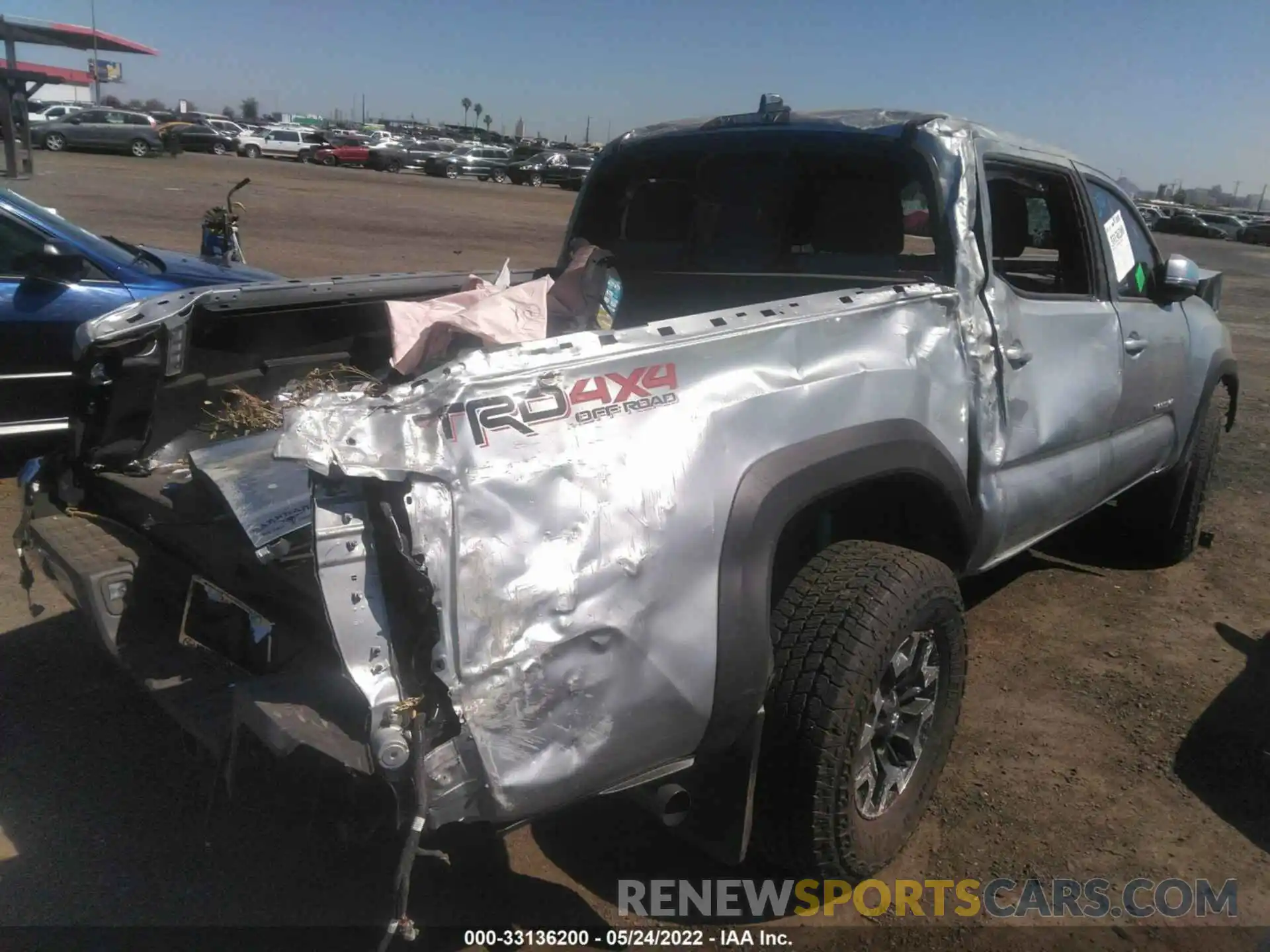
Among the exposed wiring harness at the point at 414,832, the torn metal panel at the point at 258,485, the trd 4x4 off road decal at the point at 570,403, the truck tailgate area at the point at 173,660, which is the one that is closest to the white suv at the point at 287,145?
the truck tailgate area at the point at 173,660

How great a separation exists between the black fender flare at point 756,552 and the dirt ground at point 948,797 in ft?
2.88

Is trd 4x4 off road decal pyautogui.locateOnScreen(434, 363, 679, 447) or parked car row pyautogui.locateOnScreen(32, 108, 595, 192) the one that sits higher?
trd 4x4 off road decal pyautogui.locateOnScreen(434, 363, 679, 447)

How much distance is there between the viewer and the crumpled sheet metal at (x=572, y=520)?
1905mm

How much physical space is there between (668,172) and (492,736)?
116 inches

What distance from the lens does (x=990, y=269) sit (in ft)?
10.5

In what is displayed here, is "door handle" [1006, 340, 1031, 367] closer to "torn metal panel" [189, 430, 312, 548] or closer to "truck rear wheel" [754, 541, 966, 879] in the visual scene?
"truck rear wheel" [754, 541, 966, 879]

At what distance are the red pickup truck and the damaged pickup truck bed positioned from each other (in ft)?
148

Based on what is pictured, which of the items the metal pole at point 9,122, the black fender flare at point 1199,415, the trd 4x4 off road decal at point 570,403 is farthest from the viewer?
the metal pole at point 9,122

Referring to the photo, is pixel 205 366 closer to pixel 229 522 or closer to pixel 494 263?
pixel 229 522

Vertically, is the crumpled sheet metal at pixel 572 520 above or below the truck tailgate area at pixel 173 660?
above

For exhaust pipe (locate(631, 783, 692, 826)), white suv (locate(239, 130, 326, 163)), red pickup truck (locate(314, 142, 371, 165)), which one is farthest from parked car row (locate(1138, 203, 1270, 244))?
exhaust pipe (locate(631, 783, 692, 826))

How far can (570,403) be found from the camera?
2.07 metres

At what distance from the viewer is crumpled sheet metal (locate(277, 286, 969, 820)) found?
191 cm

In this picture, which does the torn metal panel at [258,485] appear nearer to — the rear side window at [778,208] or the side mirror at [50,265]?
the rear side window at [778,208]
